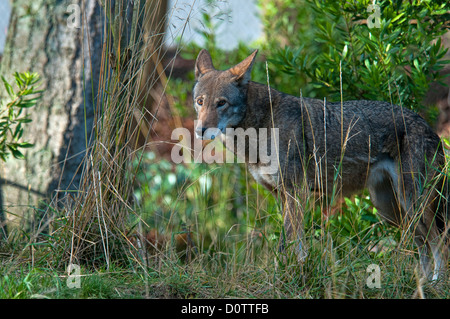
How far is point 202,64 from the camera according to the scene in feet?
16.1

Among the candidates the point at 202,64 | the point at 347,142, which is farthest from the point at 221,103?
the point at 347,142

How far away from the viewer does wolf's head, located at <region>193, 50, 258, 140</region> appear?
441cm

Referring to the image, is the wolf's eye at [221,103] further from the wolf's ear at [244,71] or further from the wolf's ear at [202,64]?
the wolf's ear at [202,64]

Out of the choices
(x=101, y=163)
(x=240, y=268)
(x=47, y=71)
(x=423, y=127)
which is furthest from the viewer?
(x=47, y=71)

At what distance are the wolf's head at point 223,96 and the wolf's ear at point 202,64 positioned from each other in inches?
6.1

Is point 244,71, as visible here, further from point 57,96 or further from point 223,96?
point 57,96

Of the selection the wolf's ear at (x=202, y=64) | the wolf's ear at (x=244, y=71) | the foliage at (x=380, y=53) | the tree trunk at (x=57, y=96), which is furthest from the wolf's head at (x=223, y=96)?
the tree trunk at (x=57, y=96)

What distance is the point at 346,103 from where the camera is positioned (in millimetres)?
4672

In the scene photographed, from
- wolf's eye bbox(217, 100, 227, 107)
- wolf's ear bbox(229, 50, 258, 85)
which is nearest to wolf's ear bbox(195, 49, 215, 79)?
wolf's ear bbox(229, 50, 258, 85)

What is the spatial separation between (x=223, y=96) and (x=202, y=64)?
0.61 m
